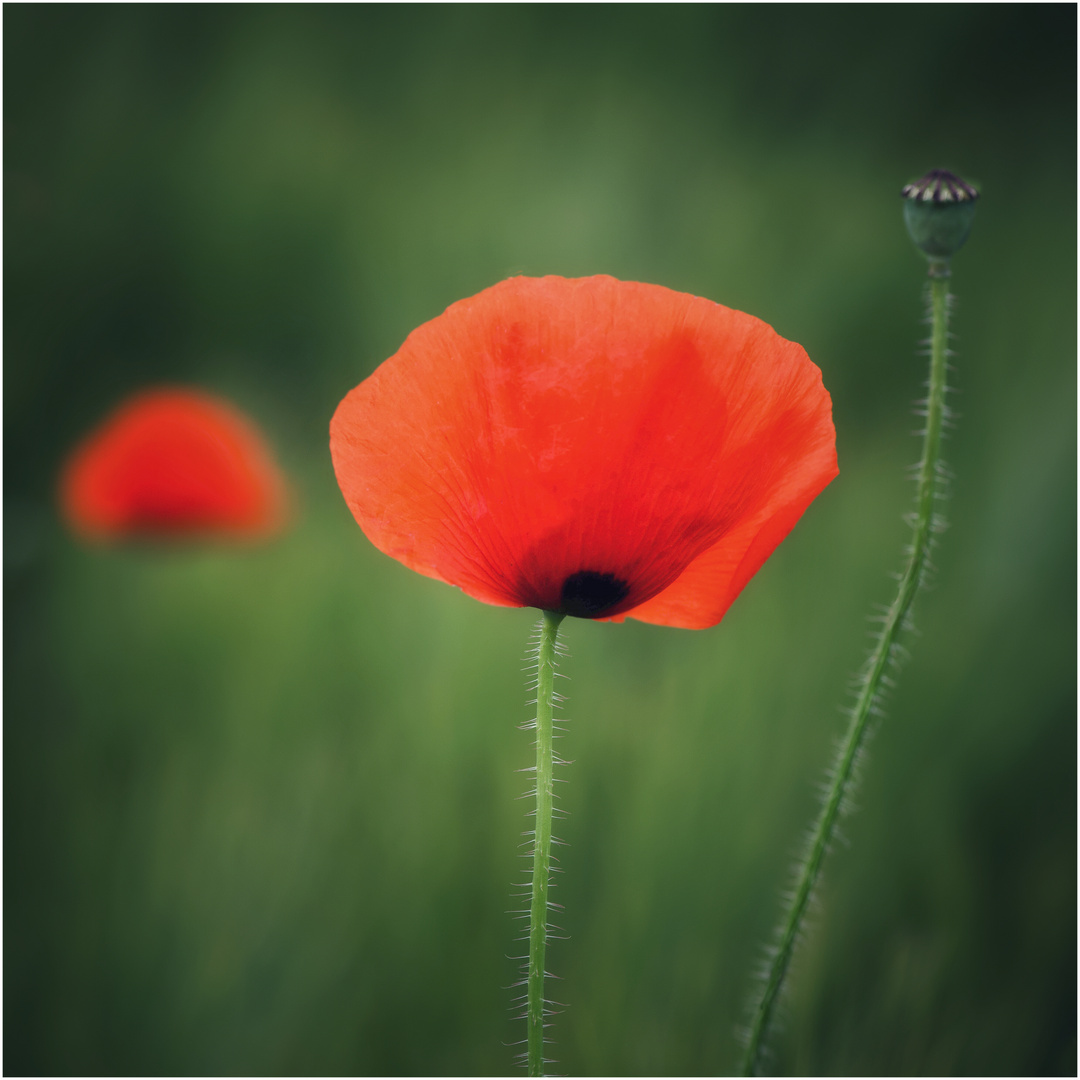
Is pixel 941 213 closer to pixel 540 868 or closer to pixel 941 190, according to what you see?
pixel 941 190

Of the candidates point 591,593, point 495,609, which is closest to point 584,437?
point 591,593

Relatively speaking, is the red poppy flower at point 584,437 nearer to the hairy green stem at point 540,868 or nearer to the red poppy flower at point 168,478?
the hairy green stem at point 540,868

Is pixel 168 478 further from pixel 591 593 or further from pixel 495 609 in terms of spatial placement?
pixel 591 593

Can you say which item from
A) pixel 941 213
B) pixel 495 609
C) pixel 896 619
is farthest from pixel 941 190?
pixel 495 609

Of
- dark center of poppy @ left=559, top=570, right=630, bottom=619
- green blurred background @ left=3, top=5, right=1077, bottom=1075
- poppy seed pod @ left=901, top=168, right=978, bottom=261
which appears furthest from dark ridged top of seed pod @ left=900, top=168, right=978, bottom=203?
green blurred background @ left=3, top=5, right=1077, bottom=1075

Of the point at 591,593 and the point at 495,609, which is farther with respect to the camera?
the point at 495,609

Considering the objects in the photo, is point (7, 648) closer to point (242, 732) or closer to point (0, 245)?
point (242, 732)

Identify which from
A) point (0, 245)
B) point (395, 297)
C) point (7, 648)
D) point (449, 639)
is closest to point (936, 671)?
point (449, 639)

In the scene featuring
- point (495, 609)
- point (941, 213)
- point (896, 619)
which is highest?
point (941, 213)

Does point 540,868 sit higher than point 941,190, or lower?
lower
